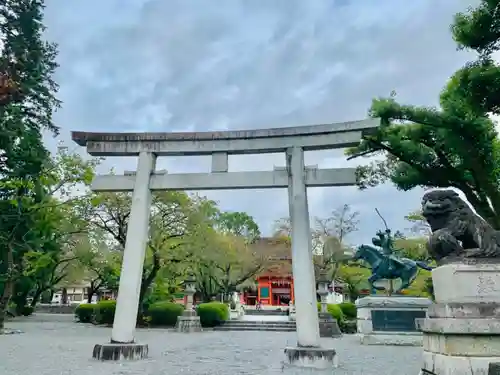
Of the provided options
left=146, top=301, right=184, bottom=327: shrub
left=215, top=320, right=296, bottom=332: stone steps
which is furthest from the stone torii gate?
left=146, top=301, right=184, bottom=327: shrub

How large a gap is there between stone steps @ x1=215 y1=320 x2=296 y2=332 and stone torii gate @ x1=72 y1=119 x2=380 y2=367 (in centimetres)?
1361

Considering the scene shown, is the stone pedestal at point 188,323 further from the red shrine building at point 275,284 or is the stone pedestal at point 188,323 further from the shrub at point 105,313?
the red shrine building at point 275,284

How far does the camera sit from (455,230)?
5.03 metres

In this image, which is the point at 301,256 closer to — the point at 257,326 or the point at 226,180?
the point at 226,180

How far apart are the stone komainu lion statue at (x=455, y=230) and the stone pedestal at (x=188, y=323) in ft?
55.2

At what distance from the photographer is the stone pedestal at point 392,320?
13.3 m

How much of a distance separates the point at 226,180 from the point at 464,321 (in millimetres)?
5496

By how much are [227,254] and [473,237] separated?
20.6 metres

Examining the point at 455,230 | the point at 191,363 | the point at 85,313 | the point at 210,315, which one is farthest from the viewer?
the point at 85,313

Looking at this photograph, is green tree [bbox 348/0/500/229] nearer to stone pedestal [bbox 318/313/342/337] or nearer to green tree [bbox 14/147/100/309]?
stone pedestal [bbox 318/313/342/337]

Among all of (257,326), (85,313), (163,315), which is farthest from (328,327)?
(85,313)

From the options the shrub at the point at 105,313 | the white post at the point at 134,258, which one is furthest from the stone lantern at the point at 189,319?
the white post at the point at 134,258

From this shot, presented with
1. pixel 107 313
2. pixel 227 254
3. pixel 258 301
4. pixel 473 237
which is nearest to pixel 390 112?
pixel 473 237

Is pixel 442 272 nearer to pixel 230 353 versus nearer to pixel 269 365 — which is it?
pixel 269 365
